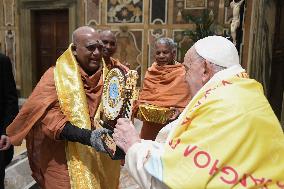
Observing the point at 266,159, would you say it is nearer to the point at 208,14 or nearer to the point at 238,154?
the point at 238,154

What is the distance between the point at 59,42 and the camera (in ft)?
29.3

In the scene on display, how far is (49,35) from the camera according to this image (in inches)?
353

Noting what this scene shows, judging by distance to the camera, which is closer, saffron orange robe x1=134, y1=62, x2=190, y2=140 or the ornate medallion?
the ornate medallion

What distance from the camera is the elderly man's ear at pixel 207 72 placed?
4.52 feet

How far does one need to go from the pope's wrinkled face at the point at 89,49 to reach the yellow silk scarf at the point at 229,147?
1158mm

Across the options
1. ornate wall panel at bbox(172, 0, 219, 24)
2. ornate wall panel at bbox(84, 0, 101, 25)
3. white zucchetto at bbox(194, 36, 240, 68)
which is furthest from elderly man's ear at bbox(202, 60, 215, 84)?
ornate wall panel at bbox(84, 0, 101, 25)

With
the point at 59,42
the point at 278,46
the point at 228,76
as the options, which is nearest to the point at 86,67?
the point at 228,76

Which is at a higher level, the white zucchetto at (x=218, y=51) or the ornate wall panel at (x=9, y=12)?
the ornate wall panel at (x=9, y=12)

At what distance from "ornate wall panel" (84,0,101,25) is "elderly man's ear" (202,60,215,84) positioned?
6936 millimetres

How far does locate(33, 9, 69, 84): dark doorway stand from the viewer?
877cm

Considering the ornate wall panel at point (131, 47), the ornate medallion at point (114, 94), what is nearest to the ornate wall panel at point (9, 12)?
the ornate wall panel at point (131, 47)

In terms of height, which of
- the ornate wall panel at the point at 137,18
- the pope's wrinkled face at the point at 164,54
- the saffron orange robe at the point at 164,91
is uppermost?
the ornate wall panel at the point at 137,18

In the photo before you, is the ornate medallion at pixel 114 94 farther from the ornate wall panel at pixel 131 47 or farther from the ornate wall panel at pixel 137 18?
the ornate wall panel at pixel 131 47

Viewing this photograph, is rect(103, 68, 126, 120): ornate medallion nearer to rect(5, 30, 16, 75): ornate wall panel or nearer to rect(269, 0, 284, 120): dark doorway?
rect(269, 0, 284, 120): dark doorway
